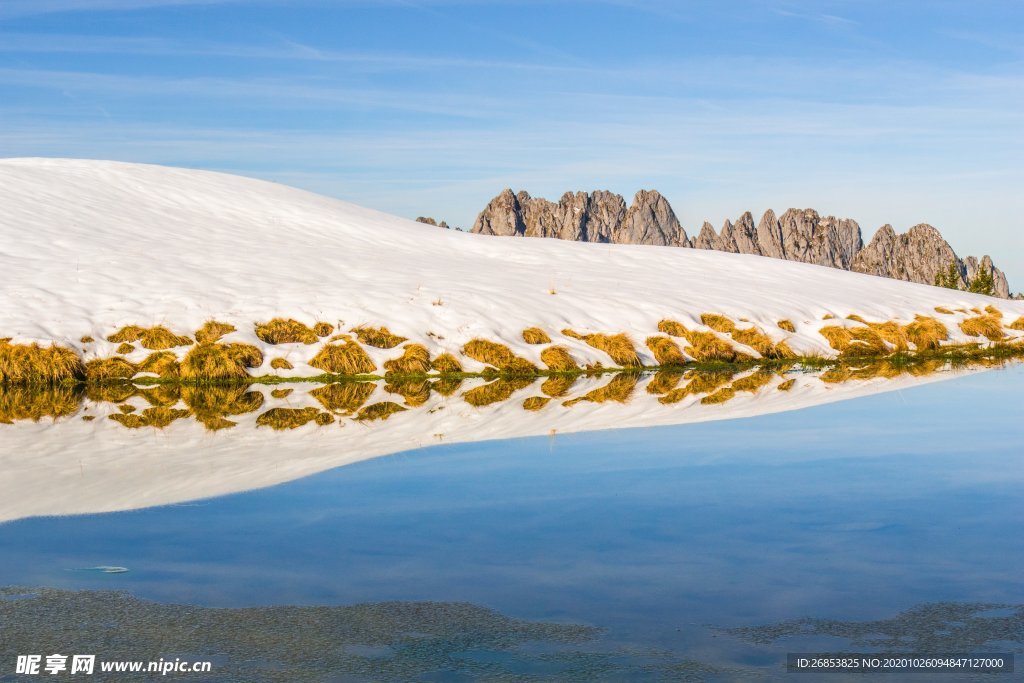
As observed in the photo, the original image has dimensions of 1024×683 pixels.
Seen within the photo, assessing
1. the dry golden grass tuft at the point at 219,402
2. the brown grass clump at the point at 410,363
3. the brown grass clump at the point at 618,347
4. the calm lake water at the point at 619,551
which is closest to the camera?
the calm lake water at the point at 619,551

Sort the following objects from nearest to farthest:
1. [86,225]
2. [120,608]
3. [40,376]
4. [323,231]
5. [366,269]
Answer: [120,608] < [40,376] < [366,269] < [86,225] < [323,231]

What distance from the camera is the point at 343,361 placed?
2983cm

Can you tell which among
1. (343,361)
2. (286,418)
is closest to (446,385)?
(343,361)

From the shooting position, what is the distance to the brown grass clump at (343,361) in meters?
29.6

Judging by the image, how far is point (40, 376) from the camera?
2806 cm

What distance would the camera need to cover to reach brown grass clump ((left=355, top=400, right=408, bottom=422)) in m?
20.6

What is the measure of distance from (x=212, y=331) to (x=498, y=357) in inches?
322

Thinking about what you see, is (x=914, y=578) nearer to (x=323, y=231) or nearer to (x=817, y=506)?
(x=817, y=506)

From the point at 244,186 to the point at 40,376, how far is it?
3829 centimetres

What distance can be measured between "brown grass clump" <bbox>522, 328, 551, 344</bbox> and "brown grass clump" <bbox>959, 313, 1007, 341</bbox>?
2053 cm

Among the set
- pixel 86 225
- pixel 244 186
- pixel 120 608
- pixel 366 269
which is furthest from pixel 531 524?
pixel 244 186

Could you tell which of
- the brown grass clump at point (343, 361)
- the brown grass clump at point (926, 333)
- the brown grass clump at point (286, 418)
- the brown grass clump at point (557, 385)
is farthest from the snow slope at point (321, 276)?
the brown grass clump at point (286, 418)

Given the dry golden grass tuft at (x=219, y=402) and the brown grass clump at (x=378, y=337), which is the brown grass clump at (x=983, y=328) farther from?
the dry golden grass tuft at (x=219, y=402)

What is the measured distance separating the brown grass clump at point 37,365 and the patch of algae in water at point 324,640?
20.5m
